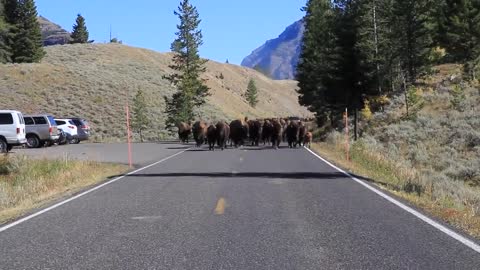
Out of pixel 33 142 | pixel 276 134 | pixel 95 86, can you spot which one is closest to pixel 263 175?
pixel 276 134

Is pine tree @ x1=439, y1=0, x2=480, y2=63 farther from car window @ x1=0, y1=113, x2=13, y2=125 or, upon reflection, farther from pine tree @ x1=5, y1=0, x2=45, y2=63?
pine tree @ x1=5, y1=0, x2=45, y2=63

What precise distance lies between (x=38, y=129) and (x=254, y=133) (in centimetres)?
1296

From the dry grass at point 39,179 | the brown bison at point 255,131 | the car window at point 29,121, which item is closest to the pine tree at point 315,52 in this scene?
the brown bison at point 255,131

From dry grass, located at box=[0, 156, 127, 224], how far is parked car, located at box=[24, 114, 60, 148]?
11654mm

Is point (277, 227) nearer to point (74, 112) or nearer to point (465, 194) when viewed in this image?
point (465, 194)

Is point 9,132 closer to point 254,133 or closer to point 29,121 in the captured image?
point 29,121

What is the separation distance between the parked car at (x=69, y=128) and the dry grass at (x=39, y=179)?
A: 1713 cm

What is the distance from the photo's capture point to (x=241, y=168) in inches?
784

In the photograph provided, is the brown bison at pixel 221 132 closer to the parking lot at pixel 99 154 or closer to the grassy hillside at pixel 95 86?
the parking lot at pixel 99 154

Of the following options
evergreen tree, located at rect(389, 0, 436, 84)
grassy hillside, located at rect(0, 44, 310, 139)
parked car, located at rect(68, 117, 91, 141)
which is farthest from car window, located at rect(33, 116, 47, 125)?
evergreen tree, located at rect(389, 0, 436, 84)

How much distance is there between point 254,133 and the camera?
125 feet

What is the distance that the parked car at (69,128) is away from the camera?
38.4 meters

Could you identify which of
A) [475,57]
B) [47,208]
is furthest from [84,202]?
[475,57]

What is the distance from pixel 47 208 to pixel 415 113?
3318 cm
